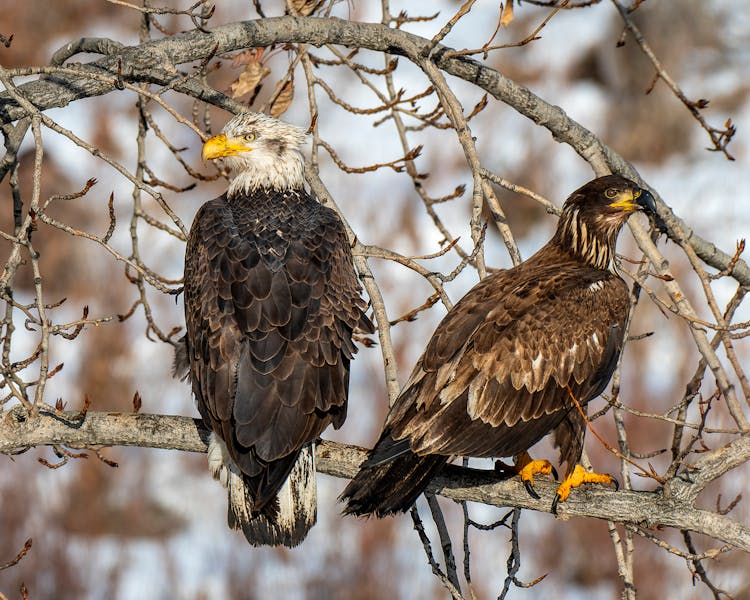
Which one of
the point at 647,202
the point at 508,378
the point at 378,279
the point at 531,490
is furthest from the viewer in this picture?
the point at 378,279

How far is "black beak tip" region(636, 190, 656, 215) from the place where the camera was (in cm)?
483

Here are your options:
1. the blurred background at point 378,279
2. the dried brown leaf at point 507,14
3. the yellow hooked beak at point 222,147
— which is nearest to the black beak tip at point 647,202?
the blurred background at point 378,279

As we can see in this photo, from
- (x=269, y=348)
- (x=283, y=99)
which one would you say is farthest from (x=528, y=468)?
(x=283, y=99)

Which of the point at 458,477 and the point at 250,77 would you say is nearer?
the point at 458,477

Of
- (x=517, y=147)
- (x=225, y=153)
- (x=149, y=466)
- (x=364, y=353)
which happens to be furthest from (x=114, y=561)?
(x=517, y=147)

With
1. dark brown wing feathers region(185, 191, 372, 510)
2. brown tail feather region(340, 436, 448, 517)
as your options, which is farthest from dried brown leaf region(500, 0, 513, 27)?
brown tail feather region(340, 436, 448, 517)

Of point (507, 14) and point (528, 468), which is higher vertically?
point (507, 14)

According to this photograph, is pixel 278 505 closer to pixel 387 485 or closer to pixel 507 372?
pixel 387 485

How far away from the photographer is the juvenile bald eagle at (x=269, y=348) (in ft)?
13.8

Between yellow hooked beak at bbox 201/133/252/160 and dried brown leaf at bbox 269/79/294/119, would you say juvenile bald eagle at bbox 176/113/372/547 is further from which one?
dried brown leaf at bbox 269/79/294/119

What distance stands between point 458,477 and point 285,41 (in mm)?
2023

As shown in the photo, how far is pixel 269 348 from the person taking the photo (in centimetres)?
434

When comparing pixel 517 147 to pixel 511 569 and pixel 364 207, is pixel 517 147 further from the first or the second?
pixel 511 569

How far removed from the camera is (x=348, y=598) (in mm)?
9172
